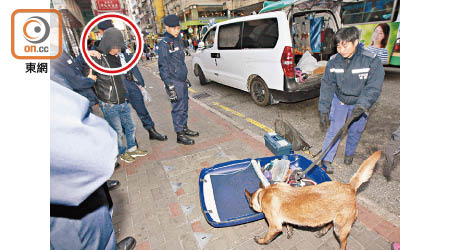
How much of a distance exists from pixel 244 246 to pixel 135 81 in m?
3.55

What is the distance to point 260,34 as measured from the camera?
5160mm

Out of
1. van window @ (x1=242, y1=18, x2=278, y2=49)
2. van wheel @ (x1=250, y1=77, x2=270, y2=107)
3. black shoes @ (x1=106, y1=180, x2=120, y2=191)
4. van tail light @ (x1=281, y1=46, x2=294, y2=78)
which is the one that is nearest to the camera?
black shoes @ (x1=106, y1=180, x2=120, y2=191)

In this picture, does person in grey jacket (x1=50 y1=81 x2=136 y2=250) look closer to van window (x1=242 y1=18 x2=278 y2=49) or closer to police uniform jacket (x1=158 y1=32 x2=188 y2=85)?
police uniform jacket (x1=158 y1=32 x2=188 y2=85)

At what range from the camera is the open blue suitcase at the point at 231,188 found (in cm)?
228

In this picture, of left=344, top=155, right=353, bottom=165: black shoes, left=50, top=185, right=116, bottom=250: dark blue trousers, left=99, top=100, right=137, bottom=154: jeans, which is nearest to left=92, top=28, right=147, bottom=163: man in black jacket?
left=99, top=100, right=137, bottom=154: jeans

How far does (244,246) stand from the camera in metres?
2.12

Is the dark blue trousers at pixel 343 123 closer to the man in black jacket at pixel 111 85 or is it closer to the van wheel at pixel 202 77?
the man in black jacket at pixel 111 85

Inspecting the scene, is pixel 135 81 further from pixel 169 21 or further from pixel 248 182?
pixel 248 182

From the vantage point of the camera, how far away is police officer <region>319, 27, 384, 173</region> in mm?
2498

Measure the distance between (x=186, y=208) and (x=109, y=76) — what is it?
7.97 ft

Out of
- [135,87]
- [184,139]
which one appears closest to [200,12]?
[135,87]

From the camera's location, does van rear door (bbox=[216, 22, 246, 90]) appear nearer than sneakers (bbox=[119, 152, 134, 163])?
No

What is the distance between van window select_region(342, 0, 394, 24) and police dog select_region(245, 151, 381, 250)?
8792 millimetres

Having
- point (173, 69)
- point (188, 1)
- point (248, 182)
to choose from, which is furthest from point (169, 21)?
point (188, 1)
